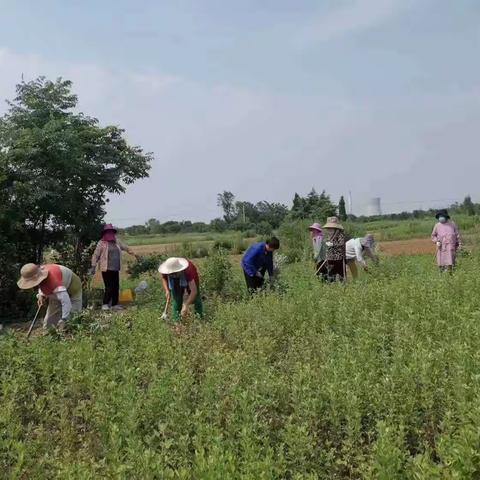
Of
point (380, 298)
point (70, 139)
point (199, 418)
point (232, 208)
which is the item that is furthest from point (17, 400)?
point (232, 208)

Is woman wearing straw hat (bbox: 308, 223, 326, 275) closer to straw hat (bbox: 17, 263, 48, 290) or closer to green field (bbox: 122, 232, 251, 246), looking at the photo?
straw hat (bbox: 17, 263, 48, 290)

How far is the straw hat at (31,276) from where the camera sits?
20.9ft

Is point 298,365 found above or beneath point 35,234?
beneath

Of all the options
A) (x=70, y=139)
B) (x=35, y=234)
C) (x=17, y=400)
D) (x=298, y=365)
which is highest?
(x=70, y=139)

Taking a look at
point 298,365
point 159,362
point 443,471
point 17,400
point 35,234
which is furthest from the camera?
point 35,234

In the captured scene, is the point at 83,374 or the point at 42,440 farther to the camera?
the point at 83,374

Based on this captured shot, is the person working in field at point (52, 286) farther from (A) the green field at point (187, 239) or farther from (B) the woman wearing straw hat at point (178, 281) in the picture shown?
(A) the green field at point (187, 239)

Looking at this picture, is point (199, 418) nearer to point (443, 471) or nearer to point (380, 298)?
point (443, 471)

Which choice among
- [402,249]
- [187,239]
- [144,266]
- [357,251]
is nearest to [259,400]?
[357,251]

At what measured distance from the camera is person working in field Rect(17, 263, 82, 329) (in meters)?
6.42

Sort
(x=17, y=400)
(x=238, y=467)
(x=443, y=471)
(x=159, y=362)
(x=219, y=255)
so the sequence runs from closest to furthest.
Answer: (x=443, y=471) → (x=238, y=467) → (x=17, y=400) → (x=159, y=362) → (x=219, y=255)

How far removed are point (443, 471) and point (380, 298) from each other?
154 inches

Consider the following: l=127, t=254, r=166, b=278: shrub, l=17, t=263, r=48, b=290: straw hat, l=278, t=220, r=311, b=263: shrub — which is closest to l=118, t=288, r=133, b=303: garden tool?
l=127, t=254, r=166, b=278: shrub

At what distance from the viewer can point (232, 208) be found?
76.2m
